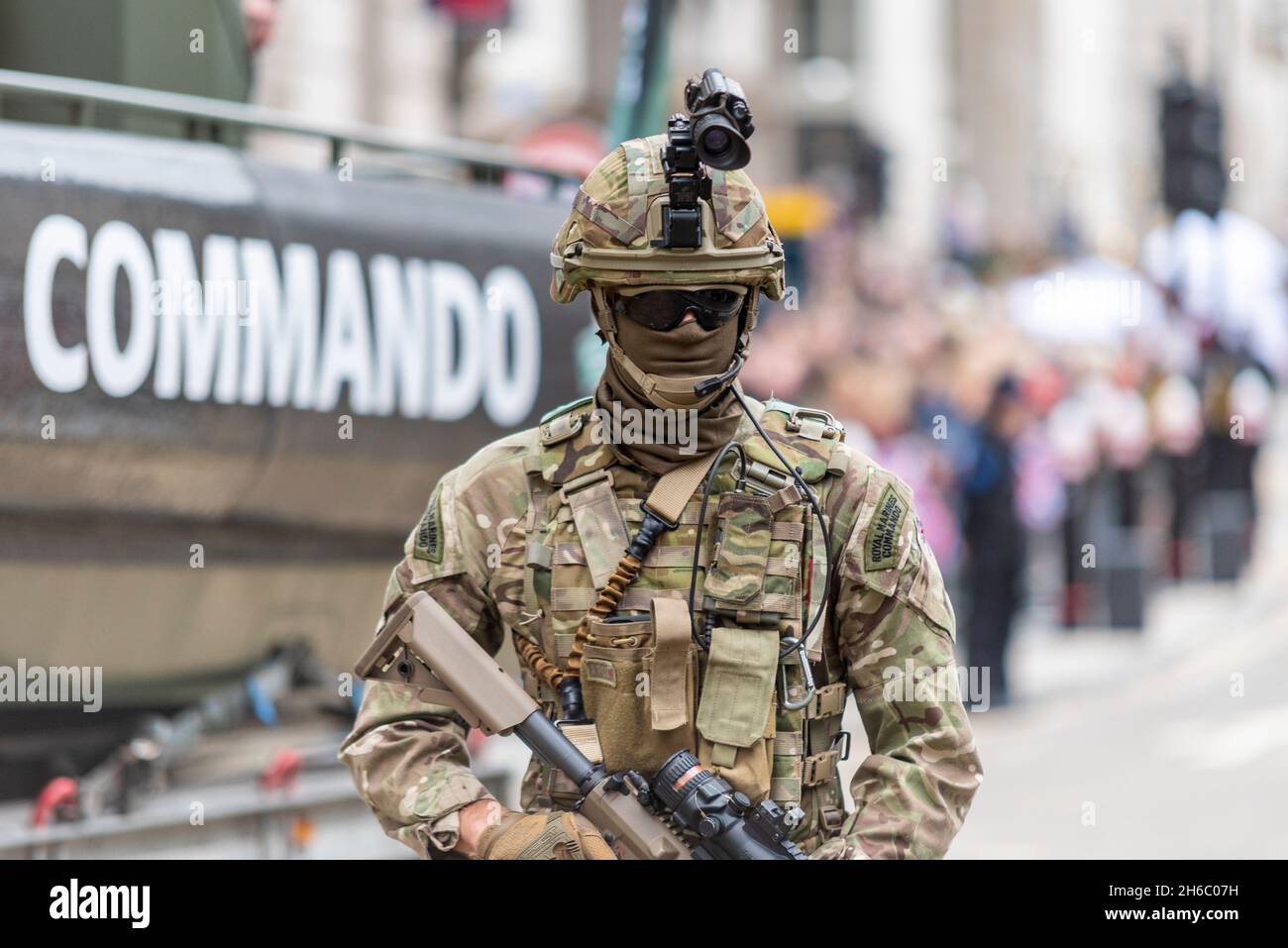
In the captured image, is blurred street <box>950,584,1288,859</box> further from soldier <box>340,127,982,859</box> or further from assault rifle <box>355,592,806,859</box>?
assault rifle <box>355,592,806,859</box>

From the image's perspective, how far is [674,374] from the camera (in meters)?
3.56

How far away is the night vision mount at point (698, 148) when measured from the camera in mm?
3453

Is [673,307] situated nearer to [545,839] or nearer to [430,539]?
[430,539]

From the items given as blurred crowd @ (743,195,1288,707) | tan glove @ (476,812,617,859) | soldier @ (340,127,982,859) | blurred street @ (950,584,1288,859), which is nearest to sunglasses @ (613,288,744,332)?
soldier @ (340,127,982,859)

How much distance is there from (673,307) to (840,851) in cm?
86

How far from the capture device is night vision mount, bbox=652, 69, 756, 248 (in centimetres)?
345

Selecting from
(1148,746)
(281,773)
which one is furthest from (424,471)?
(1148,746)

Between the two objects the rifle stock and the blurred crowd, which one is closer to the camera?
the rifle stock

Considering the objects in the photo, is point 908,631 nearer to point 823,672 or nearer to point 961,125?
point 823,672

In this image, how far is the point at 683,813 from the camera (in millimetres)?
3404

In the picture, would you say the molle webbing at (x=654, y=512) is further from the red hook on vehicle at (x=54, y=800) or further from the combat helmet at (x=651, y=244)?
the red hook on vehicle at (x=54, y=800)

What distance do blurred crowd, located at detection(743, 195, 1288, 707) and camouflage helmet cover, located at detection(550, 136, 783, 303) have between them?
Result: 323 inches
